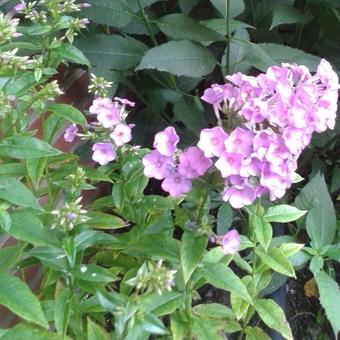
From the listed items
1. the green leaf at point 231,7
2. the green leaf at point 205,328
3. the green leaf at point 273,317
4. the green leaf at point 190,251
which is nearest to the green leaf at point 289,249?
the green leaf at point 273,317

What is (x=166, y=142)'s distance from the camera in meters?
0.92

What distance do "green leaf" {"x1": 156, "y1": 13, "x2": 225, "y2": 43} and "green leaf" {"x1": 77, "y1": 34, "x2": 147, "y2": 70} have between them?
98 millimetres

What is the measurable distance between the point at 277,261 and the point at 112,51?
0.79m

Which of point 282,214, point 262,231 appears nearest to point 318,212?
point 282,214

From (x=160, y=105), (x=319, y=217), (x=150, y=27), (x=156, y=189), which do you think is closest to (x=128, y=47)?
(x=150, y=27)

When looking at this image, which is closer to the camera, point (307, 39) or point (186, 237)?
point (186, 237)

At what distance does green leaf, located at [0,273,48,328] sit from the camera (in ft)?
3.05

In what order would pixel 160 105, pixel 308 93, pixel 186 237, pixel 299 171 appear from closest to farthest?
pixel 308 93, pixel 186 237, pixel 160 105, pixel 299 171

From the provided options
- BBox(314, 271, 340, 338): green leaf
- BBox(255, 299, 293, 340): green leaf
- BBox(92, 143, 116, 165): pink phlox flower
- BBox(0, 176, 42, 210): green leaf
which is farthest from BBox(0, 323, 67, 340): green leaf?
BBox(314, 271, 340, 338): green leaf

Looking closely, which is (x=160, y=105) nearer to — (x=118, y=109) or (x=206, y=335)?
(x=118, y=109)

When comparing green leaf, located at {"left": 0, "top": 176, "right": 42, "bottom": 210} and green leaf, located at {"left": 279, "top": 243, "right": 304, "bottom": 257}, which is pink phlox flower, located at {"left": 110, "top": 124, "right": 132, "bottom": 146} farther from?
green leaf, located at {"left": 279, "top": 243, "right": 304, "bottom": 257}

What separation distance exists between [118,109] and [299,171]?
108 cm

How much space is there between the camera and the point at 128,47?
5.38 feet

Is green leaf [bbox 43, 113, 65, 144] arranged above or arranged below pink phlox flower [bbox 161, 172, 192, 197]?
below
